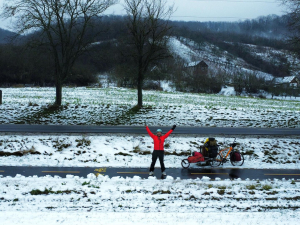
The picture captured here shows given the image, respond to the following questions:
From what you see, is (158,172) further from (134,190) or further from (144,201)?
(144,201)

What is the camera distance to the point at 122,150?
Answer: 46.2 ft

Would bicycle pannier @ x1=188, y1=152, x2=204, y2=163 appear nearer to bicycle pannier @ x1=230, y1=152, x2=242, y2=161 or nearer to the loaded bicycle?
the loaded bicycle

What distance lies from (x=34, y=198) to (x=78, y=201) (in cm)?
130

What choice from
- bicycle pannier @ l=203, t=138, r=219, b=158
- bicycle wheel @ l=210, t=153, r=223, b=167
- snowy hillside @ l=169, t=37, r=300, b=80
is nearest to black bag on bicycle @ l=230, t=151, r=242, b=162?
bicycle wheel @ l=210, t=153, r=223, b=167

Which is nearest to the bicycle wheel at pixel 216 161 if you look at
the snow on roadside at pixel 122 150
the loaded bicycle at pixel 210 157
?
the loaded bicycle at pixel 210 157

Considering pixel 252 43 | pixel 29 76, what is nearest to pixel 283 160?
pixel 29 76

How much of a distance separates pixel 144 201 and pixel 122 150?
665 cm

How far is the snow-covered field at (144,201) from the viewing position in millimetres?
6602

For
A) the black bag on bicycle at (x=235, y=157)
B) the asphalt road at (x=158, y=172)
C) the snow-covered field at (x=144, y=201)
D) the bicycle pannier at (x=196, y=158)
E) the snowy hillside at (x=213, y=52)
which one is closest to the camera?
the snow-covered field at (x=144, y=201)

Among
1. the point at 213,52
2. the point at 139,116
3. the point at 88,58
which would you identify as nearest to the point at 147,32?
the point at 139,116

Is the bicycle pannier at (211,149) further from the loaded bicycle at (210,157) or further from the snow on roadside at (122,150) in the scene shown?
the snow on roadside at (122,150)

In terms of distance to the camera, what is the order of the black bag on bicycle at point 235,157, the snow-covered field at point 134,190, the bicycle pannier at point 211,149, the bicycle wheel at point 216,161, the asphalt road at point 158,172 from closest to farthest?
the snow-covered field at point 134,190 < the asphalt road at point 158,172 < the bicycle pannier at point 211,149 < the bicycle wheel at point 216,161 < the black bag on bicycle at point 235,157

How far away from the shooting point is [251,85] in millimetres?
59469

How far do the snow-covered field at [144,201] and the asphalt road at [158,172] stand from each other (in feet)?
4.38
